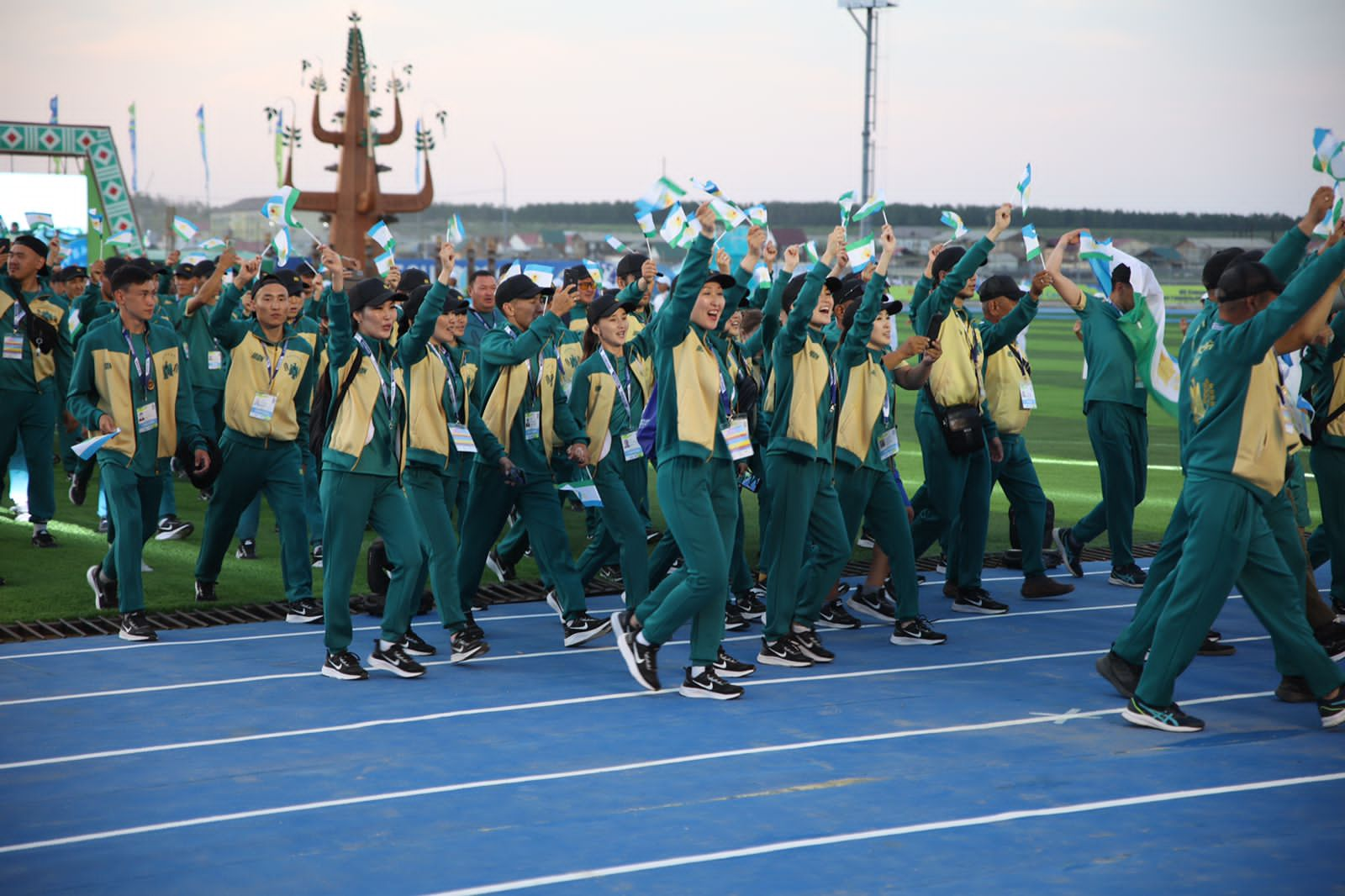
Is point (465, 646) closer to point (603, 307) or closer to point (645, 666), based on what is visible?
point (645, 666)

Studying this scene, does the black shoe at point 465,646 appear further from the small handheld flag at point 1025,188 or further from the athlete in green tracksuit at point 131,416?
the small handheld flag at point 1025,188

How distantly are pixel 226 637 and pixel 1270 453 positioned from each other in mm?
Answer: 6085

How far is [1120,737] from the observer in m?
6.62

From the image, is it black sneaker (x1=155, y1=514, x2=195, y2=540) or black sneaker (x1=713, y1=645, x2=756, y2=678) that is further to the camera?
black sneaker (x1=155, y1=514, x2=195, y2=540)

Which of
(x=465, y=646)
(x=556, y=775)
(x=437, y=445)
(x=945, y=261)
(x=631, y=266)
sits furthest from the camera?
(x=631, y=266)

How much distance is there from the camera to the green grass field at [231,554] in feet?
32.0

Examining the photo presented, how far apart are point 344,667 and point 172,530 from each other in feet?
16.5

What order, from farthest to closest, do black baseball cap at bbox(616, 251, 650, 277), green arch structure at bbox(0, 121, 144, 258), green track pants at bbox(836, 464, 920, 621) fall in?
1. green arch structure at bbox(0, 121, 144, 258)
2. black baseball cap at bbox(616, 251, 650, 277)
3. green track pants at bbox(836, 464, 920, 621)

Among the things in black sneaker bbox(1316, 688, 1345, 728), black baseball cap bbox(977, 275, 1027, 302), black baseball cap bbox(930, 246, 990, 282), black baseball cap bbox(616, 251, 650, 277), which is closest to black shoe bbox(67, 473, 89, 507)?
black baseball cap bbox(616, 251, 650, 277)

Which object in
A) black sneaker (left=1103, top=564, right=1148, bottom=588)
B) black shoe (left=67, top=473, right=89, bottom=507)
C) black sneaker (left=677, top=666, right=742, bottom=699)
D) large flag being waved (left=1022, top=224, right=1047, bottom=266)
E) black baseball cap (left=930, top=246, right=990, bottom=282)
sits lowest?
black sneaker (left=1103, top=564, right=1148, bottom=588)

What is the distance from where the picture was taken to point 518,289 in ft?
29.8

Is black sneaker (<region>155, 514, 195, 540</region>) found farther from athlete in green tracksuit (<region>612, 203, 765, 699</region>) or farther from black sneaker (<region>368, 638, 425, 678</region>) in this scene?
athlete in green tracksuit (<region>612, 203, 765, 699</region>)

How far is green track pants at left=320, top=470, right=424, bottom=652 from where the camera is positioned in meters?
7.60

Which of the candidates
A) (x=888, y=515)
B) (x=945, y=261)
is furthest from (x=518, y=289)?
(x=945, y=261)
